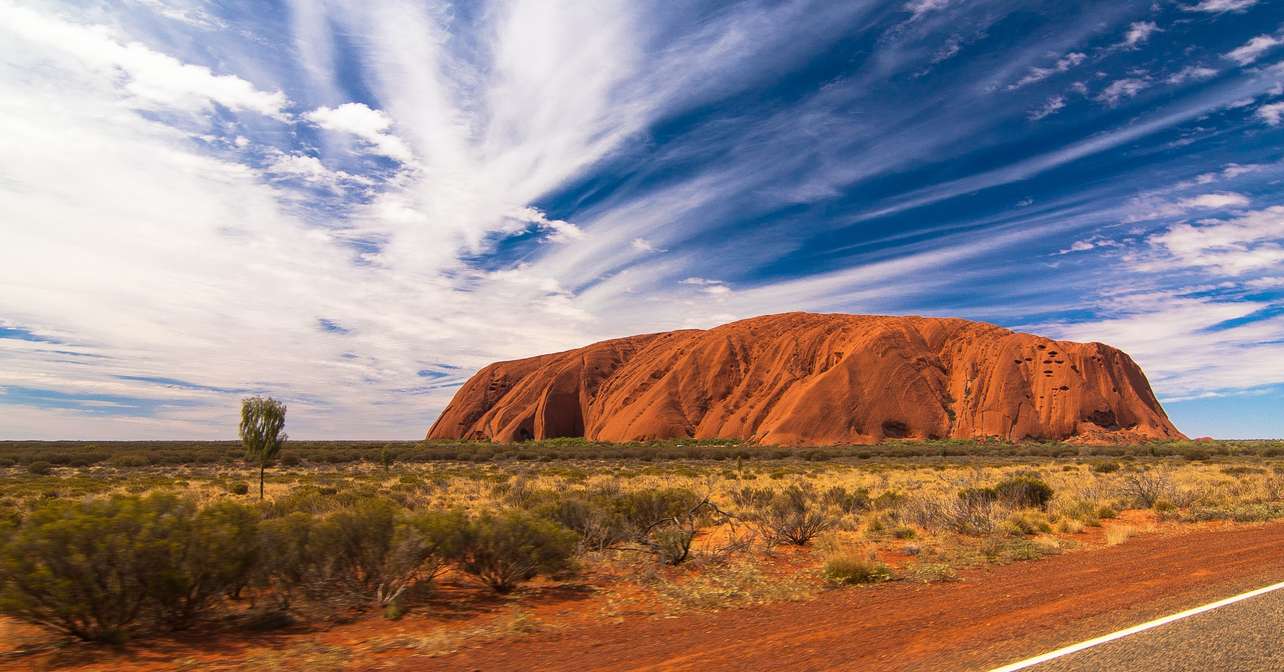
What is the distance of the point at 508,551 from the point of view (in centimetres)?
888

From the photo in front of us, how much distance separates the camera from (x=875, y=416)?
78375 millimetres

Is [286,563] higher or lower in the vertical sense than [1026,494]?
higher

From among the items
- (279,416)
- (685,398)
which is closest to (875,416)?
(685,398)

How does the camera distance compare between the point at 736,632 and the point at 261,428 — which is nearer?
the point at 736,632

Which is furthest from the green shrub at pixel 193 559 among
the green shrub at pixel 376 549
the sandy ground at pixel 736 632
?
the green shrub at pixel 376 549

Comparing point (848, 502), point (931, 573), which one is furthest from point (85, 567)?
point (848, 502)

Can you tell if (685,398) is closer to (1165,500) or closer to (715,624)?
(1165,500)

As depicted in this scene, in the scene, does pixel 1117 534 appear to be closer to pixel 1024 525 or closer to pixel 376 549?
pixel 1024 525

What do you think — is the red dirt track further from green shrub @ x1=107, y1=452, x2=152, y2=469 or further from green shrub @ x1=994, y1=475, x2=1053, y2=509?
green shrub @ x1=107, y1=452, x2=152, y2=469

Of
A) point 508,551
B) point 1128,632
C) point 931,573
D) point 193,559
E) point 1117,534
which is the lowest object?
point 1117,534

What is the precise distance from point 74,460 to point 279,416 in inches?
1307

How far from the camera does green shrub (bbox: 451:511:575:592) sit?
8836 mm

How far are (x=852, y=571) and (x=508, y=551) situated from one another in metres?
4.96

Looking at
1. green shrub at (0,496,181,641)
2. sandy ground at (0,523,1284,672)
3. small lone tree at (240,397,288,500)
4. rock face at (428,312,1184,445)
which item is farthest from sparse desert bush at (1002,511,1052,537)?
rock face at (428,312,1184,445)
